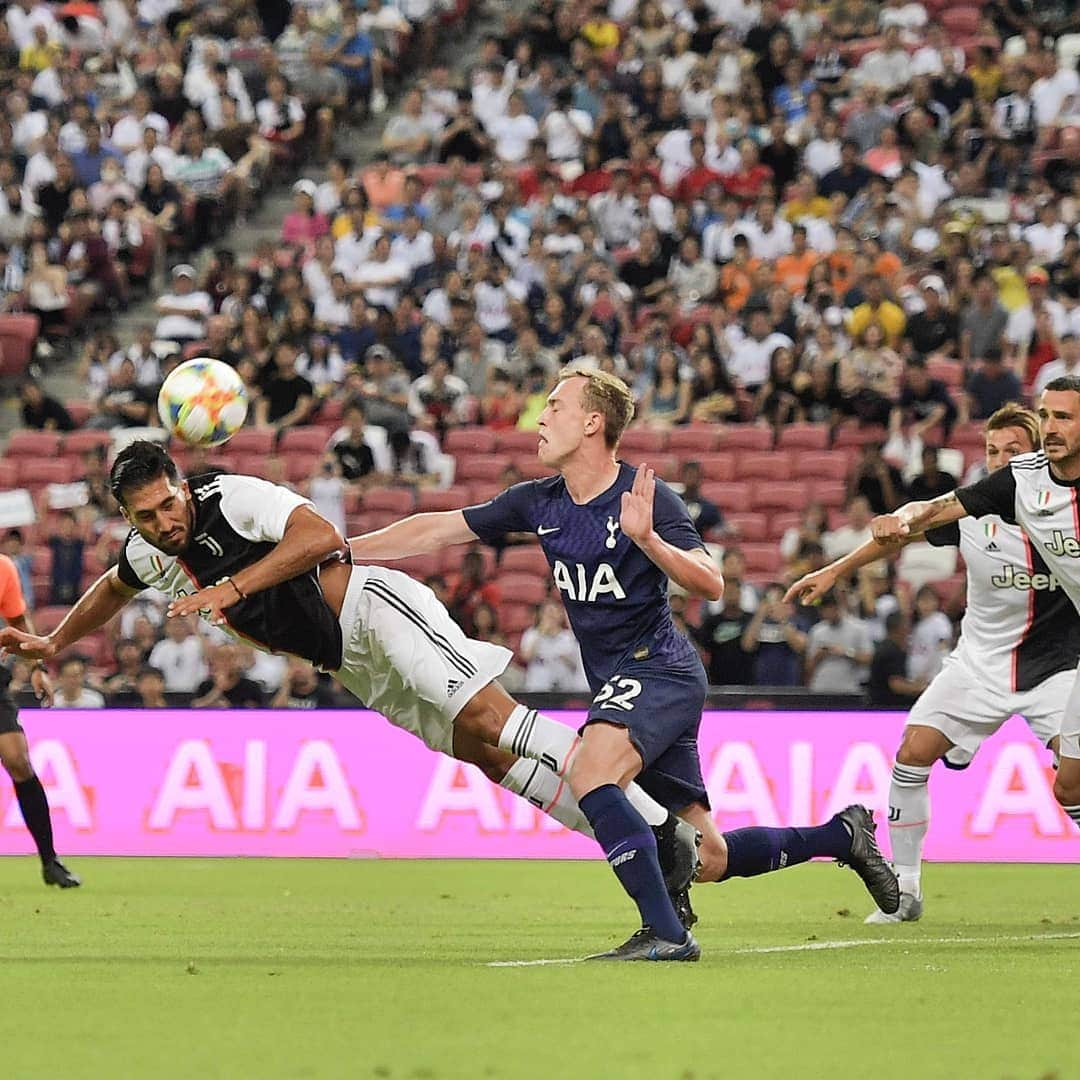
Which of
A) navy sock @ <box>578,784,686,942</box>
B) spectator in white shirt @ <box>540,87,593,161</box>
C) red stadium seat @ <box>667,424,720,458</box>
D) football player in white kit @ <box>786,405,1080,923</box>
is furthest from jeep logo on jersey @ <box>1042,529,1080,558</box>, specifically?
spectator in white shirt @ <box>540,87,593,161</box>

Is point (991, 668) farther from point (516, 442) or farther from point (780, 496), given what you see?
point (516, 442)

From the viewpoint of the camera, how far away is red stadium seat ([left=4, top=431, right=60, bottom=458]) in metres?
21.7

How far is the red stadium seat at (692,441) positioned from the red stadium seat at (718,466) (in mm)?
128

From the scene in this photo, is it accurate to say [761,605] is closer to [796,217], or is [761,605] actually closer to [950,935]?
[796,217]

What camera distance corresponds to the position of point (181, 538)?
824cm

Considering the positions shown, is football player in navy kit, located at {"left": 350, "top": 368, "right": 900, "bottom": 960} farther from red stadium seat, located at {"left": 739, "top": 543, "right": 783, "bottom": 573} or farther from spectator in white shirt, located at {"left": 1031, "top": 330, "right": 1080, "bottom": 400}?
spectator in white shirt, located at {"left": 1031, "top": 330, "right": 1080, "bottom": 400}

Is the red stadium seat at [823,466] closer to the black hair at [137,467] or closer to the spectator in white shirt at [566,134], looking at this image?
the spectator in white shirt at [566,134]

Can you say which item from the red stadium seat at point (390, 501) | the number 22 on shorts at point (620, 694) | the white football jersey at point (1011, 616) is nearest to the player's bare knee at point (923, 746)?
the white football jersey at point (1011, 616)

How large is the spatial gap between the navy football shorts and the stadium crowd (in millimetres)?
7515

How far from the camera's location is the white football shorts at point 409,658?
8.59 metres

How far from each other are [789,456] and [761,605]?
2586mm

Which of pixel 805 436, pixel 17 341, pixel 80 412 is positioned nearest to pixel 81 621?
pixel 805 436

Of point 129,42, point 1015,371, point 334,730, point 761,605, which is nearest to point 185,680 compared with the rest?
point 334,730

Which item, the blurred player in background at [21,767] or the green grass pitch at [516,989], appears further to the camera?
the blurred player in background at [21,767]
